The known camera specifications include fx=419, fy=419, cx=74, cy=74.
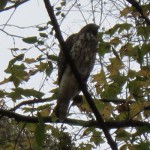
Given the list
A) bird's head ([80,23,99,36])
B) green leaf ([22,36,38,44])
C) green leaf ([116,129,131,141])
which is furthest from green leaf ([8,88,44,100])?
bird's head ([80,23,99,36])

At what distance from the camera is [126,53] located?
3.07 metres

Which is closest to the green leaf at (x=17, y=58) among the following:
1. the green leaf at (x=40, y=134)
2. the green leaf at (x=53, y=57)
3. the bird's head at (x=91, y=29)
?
the green leaf at (x=53, y=57)

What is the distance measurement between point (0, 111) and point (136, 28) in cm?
118

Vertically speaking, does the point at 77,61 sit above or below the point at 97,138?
above

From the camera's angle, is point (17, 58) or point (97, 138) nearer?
point (17, 58)

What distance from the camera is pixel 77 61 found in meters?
3.71

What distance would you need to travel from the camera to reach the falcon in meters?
3.48

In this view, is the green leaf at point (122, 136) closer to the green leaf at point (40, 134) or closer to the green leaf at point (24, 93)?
the green leaf at point (40, 134)

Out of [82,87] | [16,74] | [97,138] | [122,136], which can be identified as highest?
[16,74]

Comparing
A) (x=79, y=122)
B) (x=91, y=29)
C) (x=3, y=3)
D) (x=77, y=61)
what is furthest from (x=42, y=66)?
(x=91, y=29)

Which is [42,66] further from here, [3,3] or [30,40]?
[3,3]

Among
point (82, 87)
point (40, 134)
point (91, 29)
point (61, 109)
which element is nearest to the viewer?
point (40, 134)

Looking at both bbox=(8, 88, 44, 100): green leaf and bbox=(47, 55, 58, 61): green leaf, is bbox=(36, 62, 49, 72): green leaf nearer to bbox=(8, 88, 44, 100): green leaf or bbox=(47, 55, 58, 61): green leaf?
bbox=(47, 55, 58, 61): green leaf

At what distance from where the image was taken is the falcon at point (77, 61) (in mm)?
3478
